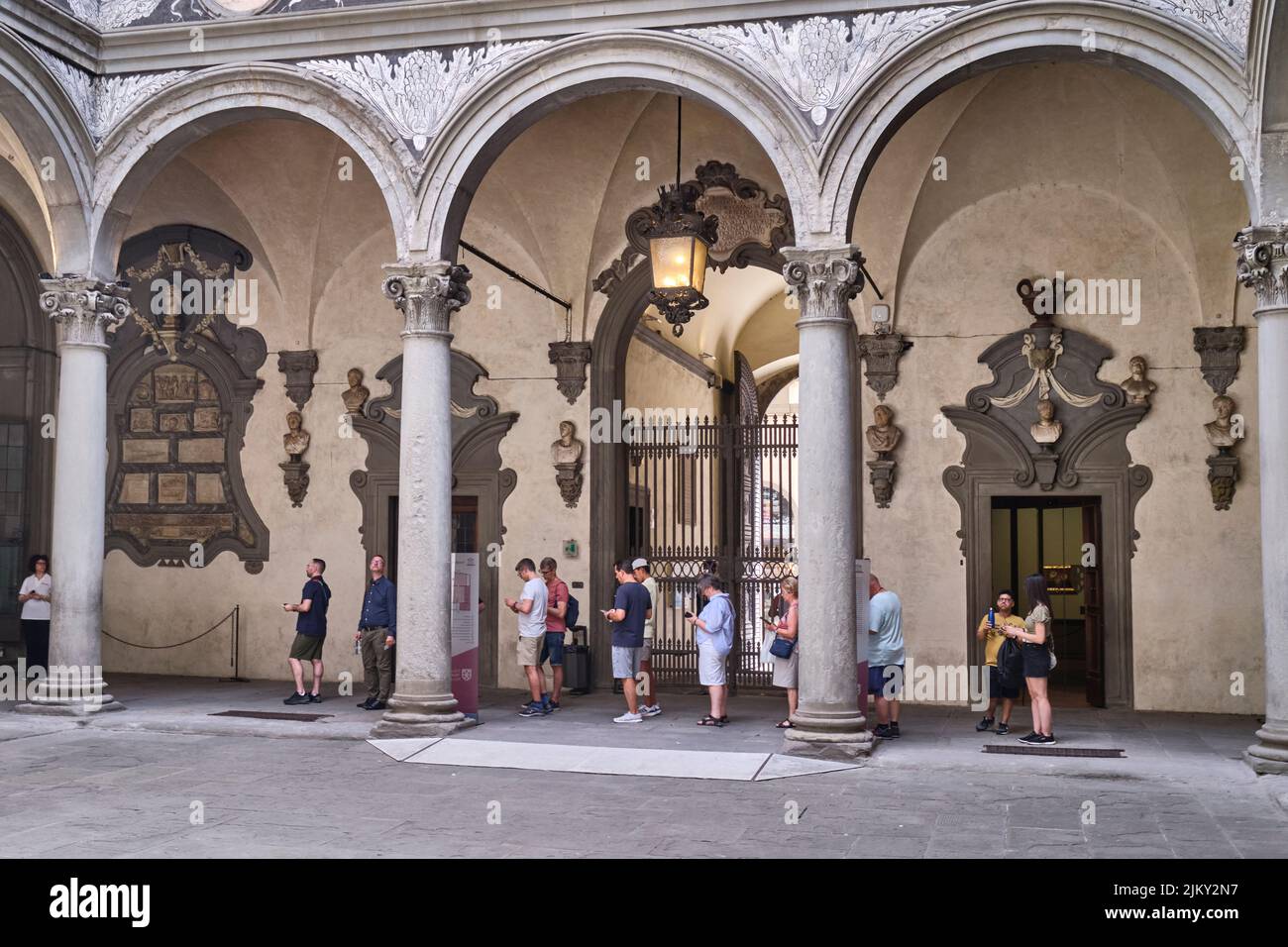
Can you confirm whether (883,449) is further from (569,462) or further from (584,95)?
(584,95)

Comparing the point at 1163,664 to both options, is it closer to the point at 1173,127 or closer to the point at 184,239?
the point at 1173,127

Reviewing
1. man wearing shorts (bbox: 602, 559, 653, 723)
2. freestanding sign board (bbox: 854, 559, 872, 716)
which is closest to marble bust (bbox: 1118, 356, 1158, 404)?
freestanding sign board (bbox: 854, 559, 872, 716)

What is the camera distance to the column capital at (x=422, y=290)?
35.2ft

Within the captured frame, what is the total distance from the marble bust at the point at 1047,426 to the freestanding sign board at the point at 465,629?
5.53 metres

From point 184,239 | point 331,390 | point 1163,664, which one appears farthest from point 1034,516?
point 184,239

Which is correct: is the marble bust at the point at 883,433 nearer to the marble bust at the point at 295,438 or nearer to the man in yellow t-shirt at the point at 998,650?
the man in yellow t-shirt at the point at 998,650

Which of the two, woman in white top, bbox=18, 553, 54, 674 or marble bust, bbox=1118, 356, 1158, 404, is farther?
woman in white top, bbox=18, 553, 54, 674

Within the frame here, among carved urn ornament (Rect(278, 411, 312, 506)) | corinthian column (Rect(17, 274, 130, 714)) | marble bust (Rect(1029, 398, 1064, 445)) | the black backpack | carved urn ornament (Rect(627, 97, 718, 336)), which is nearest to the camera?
the black backpack

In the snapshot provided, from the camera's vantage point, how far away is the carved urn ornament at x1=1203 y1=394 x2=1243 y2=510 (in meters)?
12.1

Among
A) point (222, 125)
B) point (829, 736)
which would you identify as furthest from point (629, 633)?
point (222, 125)

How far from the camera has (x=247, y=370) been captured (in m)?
14.9

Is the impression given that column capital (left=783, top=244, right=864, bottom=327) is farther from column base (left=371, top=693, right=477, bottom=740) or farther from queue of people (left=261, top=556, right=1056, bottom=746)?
column base (left=371, top=693, right=477, bottom=740)

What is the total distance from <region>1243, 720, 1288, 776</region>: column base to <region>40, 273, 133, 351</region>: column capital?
9.80 metres

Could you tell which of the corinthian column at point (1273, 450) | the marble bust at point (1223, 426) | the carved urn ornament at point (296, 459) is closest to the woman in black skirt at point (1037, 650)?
the corinthian column at point (1273, 450)
